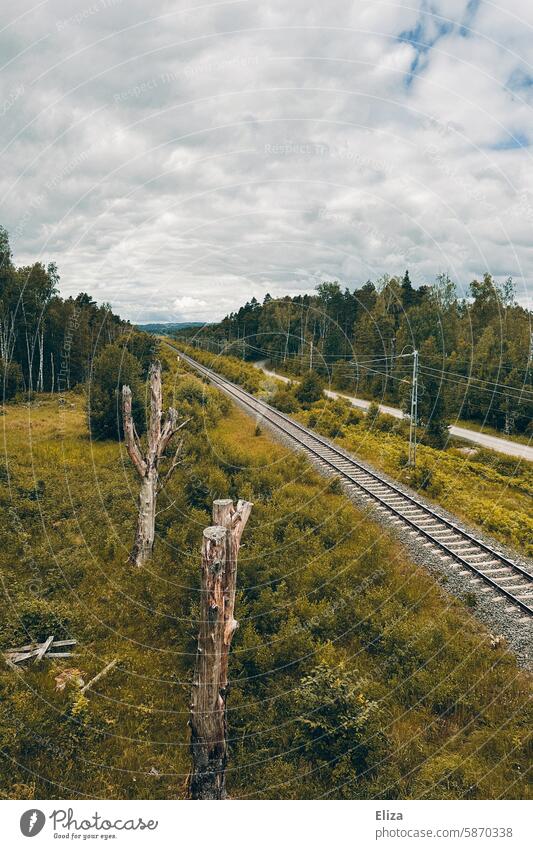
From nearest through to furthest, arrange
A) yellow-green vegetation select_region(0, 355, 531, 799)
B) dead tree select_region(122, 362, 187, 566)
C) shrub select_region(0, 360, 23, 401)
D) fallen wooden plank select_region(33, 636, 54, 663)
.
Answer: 1. yellow-green vegetation select_region(0, 355, 531, 799)
2. fallen wooden plank select_region(33, 636, 54, 663)
3. dead tree select_region(122, 362, 187, 566)
4. shrub select_region(0, 360, 23, 401)

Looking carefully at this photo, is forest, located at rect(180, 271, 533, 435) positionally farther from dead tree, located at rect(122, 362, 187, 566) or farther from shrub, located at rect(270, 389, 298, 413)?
dead tree, located at rect(122, 362, 187, 566)

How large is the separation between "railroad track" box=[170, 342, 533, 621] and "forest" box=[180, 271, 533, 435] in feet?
20.0

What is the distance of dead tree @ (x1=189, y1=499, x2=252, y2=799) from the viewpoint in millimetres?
6211

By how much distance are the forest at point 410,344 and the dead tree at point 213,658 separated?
18.0 metres

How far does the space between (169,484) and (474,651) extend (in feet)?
39.5

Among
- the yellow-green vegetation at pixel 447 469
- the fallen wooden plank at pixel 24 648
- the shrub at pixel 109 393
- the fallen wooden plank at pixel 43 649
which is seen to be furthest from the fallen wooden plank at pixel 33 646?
the shrub at pixel 109 393

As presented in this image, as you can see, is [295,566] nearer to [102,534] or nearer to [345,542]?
[345,542]

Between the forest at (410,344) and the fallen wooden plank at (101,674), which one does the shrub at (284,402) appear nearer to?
the forest at (410,344)

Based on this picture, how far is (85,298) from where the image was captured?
249ft

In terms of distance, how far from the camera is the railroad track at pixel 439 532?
11922 mm

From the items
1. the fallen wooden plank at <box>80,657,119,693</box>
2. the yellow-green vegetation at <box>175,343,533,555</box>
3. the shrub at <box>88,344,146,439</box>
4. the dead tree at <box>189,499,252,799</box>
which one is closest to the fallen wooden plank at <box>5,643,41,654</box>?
the fallen wooden plank at <box>80,657,119,693</box>

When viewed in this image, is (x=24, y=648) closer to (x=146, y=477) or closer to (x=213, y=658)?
(x=146, y=477)

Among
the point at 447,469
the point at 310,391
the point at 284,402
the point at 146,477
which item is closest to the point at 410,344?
the point at 310,391

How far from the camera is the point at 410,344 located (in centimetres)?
4791
